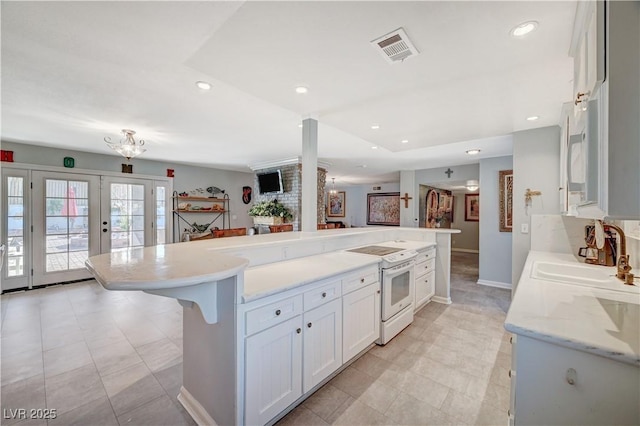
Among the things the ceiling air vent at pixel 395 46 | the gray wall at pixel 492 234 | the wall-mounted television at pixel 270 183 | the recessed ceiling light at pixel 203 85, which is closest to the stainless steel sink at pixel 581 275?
the ceiling air vent at pixel 395 46

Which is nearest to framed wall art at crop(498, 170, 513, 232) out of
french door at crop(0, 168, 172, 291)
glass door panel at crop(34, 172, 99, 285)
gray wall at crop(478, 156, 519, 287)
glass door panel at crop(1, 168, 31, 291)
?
gray wall at crop(478, 156, 519, 287)

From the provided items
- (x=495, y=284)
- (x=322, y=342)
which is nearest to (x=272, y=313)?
(x=322, y=342)

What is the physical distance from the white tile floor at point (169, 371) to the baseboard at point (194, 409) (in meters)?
0.04

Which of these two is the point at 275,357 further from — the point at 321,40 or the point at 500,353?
the point at 500,353

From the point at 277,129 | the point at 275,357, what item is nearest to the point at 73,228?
the point at 277,129

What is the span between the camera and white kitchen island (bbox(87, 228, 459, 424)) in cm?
121

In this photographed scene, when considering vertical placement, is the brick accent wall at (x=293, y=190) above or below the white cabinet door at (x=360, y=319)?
above

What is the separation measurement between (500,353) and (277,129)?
11.6 ft

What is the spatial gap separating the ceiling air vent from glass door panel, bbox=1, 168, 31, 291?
590 cm

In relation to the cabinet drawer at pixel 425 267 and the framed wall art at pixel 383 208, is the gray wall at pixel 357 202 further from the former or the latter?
the cabinet drawer at pixel 425 267

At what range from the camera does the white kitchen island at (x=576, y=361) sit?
2.70ft

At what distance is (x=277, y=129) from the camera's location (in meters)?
3.54

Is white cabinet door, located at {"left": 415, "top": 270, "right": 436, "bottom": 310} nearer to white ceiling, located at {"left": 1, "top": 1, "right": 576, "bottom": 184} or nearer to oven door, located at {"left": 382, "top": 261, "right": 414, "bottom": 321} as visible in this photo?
oven door, located at {"left": 382, "top": 261, "right": 414, "bottom": 321}

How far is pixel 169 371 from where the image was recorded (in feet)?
7.05
